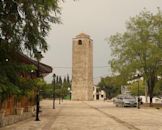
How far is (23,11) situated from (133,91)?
9329 cm

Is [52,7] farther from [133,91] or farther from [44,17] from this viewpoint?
[133,91]

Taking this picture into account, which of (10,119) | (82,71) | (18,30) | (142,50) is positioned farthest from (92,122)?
(82,71)

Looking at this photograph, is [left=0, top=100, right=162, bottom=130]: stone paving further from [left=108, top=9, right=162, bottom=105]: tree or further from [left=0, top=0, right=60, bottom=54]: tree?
[left=108, top=9, right=162, bottom=105]: tree

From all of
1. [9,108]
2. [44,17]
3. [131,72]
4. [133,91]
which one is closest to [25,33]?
[44,17]

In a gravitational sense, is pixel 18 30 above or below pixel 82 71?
below

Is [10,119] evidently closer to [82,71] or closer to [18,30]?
[18,30]

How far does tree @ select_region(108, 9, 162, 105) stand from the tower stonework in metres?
57.3

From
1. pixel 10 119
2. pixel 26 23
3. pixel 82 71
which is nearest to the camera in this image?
pixel 26 23

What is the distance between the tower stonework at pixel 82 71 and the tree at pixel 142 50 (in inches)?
2257

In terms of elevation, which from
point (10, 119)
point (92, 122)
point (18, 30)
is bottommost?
point (92, 122)

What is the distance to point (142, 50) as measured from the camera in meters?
58.4

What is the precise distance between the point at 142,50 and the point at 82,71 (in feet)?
199

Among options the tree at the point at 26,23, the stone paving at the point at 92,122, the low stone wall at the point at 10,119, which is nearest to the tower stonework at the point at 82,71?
the stone paving at the point at 92,122

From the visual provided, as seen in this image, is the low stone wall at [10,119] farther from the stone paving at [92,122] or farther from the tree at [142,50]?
the tree at [142,50]
